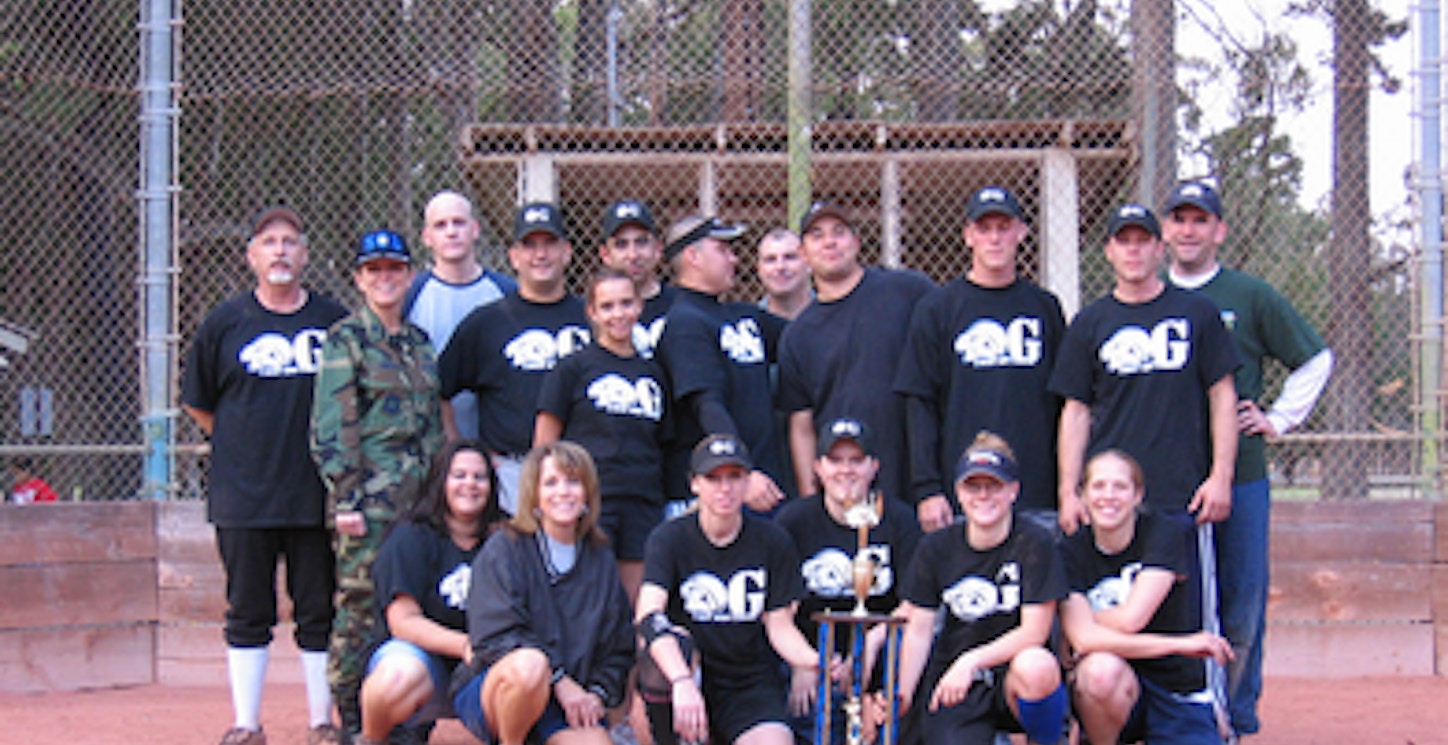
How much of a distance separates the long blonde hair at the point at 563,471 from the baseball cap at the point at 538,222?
2.78 ft

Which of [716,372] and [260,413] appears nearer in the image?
[716,372]

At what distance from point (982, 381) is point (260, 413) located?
2.48 metres

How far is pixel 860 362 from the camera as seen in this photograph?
16.0 ft

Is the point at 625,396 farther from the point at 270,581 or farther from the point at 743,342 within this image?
the point at 270,581

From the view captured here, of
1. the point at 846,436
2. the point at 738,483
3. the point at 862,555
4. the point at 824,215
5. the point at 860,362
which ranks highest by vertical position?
the point at 824,215

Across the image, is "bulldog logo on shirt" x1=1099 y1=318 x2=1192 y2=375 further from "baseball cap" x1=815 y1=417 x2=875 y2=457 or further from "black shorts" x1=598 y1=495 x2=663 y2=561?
"black shorts" x1=598 y1=495 x2=663 y2=561

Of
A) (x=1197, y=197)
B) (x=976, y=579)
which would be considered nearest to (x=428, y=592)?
(x=976, y=579)

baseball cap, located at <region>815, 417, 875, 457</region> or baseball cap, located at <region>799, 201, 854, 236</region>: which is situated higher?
baseball cap, located at <region>799, 201, 854, 236</region>

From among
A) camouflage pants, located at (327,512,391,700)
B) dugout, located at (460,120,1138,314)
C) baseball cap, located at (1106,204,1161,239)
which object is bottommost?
camouflage pants, located at (327,512,391,700)

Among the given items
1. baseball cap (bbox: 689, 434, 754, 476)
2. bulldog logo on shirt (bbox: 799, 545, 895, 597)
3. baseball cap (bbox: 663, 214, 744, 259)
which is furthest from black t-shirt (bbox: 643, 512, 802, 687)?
baseball cap (bbox: 663, 214, 744, 259)

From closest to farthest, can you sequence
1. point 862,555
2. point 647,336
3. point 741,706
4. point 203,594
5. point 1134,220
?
point 862,555, point 741,706, point 1134,220, point 647,336, point 203,594

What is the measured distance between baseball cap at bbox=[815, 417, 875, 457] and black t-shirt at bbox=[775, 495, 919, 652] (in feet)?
0.83

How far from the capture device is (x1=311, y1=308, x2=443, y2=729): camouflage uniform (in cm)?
480

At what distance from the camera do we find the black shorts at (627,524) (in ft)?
15.8
